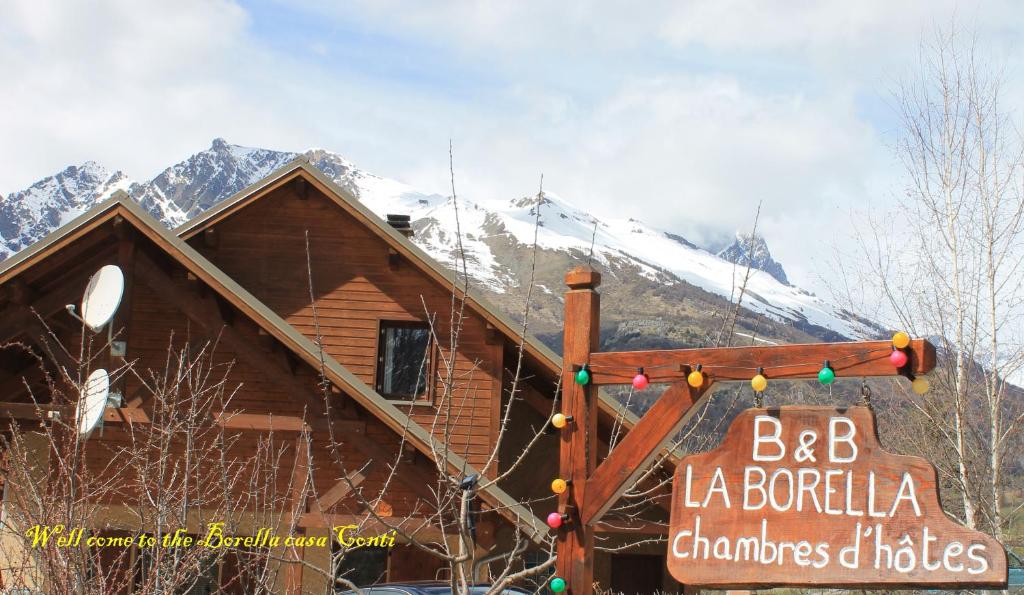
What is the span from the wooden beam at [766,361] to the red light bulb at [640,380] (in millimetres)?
30

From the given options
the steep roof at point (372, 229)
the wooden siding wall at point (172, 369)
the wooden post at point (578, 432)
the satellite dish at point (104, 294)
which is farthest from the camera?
the steep roof at point (372, 229)

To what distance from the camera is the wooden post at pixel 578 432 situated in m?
5.23

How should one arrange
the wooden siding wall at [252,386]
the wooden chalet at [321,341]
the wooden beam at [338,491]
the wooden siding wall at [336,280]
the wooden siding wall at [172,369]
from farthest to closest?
the wooden siding wall at [336,280] < the wooden siding wall at [252,386] < the wooden siding wall at [172,369] < the wooden chalet at [321,341] < the wooden beam at [338,491]

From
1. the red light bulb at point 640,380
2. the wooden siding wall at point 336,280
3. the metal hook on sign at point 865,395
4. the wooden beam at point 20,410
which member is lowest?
the metal hook on sign at point 865,395

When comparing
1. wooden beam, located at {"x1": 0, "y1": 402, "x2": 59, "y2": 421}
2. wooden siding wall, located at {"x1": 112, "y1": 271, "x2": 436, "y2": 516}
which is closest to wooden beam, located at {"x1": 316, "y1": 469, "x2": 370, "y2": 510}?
wooden siding wall, located at {"x1": 112, "y1": 271, "x2": 436, "y2": 516}

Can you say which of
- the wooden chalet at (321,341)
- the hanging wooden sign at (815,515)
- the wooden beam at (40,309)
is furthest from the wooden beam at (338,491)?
the hanging wooden sign at (815,515)

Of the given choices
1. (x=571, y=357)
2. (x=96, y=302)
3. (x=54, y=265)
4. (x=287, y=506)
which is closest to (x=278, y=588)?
(x=287, y=506)

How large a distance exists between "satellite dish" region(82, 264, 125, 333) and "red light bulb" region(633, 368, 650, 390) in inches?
307

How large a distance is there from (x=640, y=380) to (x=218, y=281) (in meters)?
8.64

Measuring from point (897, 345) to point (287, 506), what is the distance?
34.0 ft

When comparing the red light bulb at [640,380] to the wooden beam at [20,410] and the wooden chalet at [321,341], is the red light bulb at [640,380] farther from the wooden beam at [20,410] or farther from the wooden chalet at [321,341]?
the wooden beam at [20,410]

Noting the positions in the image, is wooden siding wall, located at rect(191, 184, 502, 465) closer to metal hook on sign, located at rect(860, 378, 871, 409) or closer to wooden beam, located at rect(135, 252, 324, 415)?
wooden beam, located at rect(135, 252, 324, 415)

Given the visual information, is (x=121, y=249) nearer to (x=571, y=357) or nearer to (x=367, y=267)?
(x=367, y=267)

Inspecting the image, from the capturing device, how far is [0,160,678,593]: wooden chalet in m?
12.7
